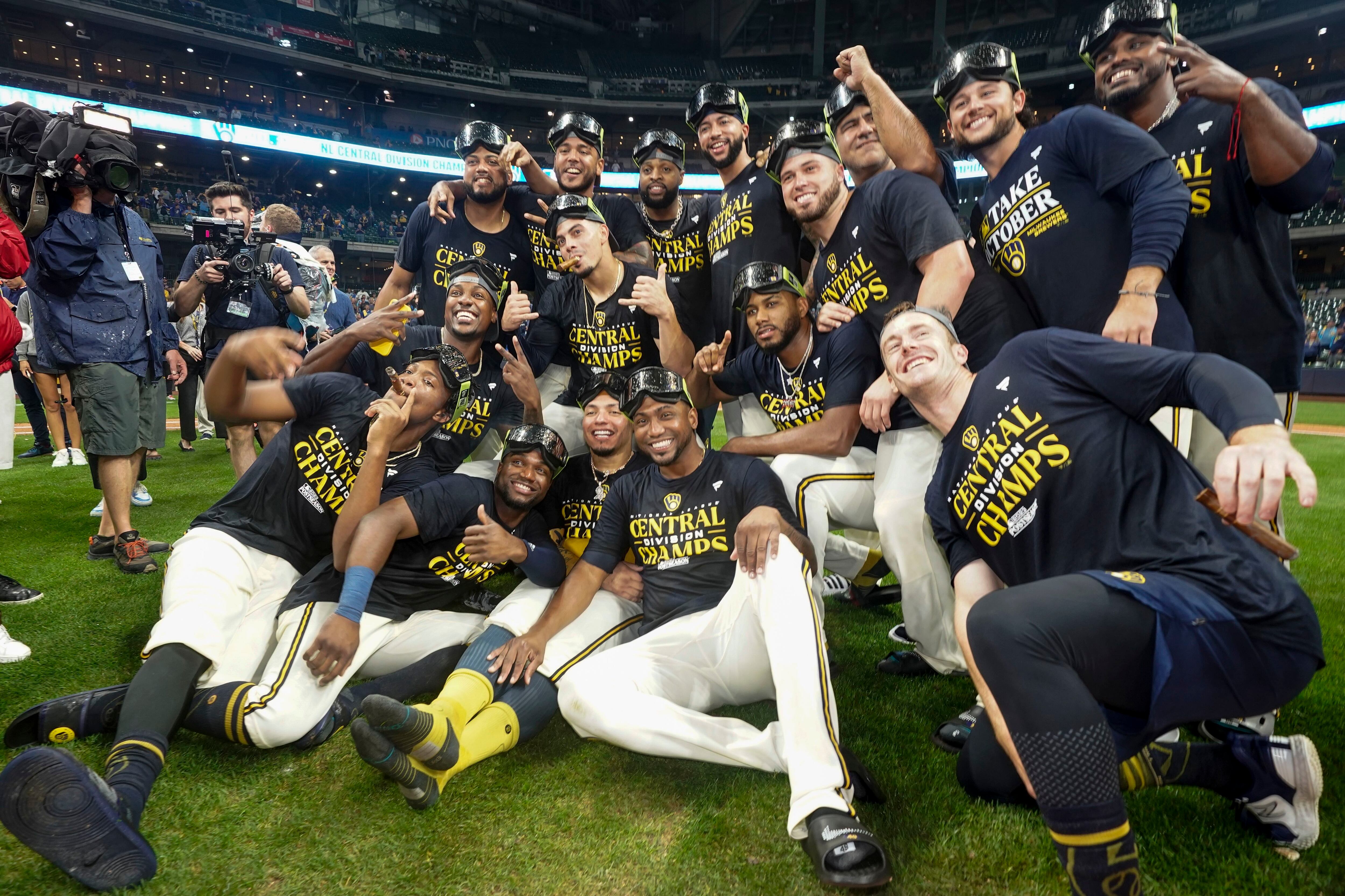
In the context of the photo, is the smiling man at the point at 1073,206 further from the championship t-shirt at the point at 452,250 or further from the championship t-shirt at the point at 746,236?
the championship t-shirt at the point at 452,250

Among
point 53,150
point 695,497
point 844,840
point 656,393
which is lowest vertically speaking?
point 844,840

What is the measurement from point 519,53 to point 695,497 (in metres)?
40.4

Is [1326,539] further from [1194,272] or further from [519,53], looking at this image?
[519,53]

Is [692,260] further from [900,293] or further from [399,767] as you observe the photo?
[399,767]

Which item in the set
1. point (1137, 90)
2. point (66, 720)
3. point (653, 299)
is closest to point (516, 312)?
point (653, 299)

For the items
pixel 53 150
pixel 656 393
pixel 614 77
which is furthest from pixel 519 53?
pixel 656 393

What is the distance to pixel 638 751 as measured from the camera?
8.71 ft

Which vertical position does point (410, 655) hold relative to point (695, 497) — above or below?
below

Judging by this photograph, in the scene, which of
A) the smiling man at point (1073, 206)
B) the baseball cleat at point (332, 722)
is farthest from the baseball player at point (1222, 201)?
the baseball cleat at point (332, 722)

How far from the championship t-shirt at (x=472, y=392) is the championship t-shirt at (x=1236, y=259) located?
3.57 m

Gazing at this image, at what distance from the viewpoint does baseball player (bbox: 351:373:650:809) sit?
233cm

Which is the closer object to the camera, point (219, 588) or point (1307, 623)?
point (1307, 623)

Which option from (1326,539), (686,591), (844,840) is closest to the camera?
(844,840)

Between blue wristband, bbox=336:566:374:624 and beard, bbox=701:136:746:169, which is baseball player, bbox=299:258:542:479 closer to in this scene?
blue wristband, bbox=336:566:374:624
